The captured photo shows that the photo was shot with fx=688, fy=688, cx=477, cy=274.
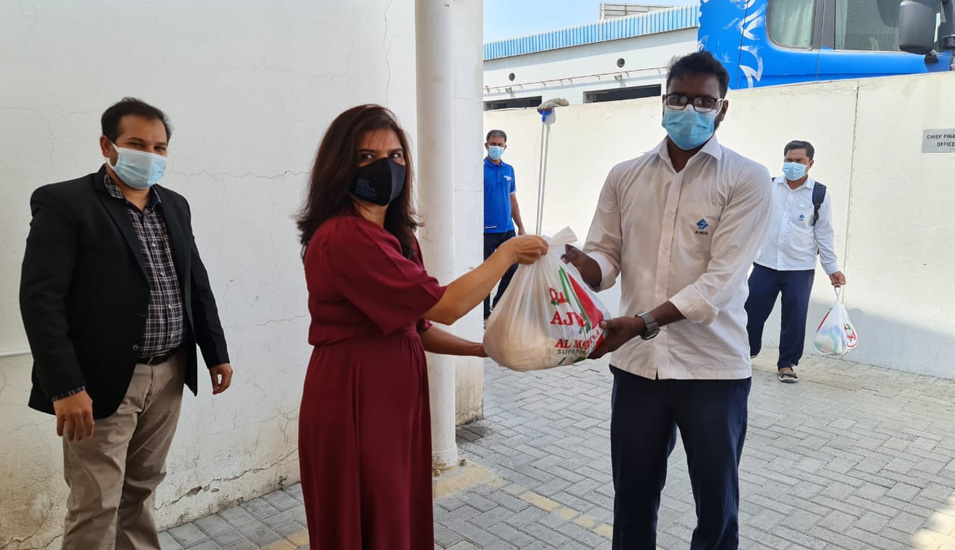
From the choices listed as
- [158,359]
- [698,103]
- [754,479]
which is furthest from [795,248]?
[158,359]

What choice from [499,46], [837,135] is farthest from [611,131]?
[499,46]

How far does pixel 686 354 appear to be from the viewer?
238 cm

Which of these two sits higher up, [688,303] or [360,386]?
[688,303]

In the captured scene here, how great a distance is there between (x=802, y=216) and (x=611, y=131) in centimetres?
333

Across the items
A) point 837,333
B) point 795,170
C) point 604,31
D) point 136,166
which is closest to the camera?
point 136,166

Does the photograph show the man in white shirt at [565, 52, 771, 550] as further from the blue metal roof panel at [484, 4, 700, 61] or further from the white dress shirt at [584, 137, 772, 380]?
the blue metal roof panel at [484, 4, 700, 61]

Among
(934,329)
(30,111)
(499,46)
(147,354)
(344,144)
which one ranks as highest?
(499,46)

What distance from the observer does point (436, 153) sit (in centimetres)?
374

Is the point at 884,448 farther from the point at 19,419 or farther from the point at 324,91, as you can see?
the point at 19,419

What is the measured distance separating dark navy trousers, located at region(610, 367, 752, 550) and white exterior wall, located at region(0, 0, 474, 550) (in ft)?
6.33

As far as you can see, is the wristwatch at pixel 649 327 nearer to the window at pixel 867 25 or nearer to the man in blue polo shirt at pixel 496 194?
the man in blue polo shirt at pixel 496 194

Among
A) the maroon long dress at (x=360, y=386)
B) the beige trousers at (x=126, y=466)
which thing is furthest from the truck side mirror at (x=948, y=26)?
the beige trousers at (x=126, y=466)

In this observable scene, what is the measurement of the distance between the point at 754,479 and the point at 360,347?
301 centimetres

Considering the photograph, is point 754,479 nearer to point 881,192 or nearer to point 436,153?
point 436,153
